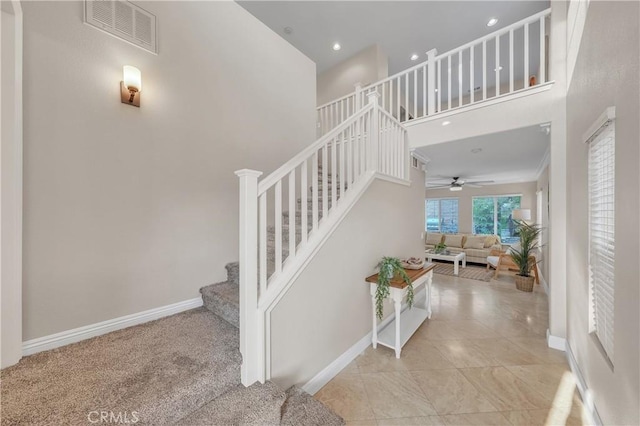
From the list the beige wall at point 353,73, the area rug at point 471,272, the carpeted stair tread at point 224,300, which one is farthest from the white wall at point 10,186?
the area rug at point 471,272

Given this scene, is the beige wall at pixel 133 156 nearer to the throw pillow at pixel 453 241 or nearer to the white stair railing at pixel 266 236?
the white stair railing at pixel 266 236

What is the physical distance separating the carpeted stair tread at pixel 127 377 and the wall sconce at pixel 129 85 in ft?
5.96

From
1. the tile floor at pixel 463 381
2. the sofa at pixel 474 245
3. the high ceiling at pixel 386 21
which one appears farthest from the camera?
the sofa at pixel 474 245

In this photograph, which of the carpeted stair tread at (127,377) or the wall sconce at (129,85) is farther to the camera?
the wall sconce at (129,85)

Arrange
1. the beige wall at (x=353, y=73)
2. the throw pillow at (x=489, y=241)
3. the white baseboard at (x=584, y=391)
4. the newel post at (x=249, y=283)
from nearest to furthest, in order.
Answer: the newel post at (x=249, y=283) → the white baseboard at (x=584, y=391) → the beige wall at (x=353, y=73) → the throw pillow at (x=489, y=241)

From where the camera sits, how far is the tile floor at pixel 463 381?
1.67 meters

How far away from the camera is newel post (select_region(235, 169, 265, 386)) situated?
146 centimetres

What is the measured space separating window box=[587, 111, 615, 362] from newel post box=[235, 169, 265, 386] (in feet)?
6.59

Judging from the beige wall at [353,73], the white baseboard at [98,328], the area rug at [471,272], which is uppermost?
the beige wall at [353,73]

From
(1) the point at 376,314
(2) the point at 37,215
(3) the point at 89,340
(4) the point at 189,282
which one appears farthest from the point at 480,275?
(2) the point at 37,215

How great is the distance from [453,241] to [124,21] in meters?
8.02

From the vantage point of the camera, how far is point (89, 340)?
1730mm

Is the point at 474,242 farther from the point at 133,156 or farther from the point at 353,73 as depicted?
the point at 133,156

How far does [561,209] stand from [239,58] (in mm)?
3759
